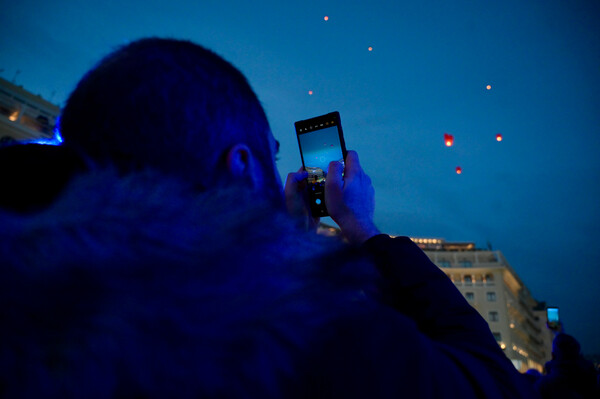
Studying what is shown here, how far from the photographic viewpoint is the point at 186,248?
564 millimetres

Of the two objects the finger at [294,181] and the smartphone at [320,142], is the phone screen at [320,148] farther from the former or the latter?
the finger at [294,181]

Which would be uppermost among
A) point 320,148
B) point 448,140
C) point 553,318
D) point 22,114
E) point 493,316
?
point 22,114

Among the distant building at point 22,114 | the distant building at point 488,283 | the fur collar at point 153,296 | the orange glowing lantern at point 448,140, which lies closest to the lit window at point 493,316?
the distant building at point 488,283

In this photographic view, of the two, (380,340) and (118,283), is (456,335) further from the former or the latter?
(118,283)

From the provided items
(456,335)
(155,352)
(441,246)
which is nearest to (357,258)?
(456,335)

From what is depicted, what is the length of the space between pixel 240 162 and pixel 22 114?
37.5 meters

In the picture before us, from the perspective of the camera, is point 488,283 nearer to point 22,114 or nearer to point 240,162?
point 22,114

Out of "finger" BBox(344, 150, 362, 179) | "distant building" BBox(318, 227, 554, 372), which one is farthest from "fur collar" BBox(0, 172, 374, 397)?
"distant building" BBox(318, 227, 554, 372)

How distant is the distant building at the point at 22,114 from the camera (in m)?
27.3

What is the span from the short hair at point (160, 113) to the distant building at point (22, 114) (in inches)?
1279

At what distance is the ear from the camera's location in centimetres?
90

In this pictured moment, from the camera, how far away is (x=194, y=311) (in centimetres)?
53

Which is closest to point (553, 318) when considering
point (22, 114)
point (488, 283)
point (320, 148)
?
point (320, 148)

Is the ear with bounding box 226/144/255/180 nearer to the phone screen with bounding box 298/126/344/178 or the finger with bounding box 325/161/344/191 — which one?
the finger with bounding box 325/161/344/191
